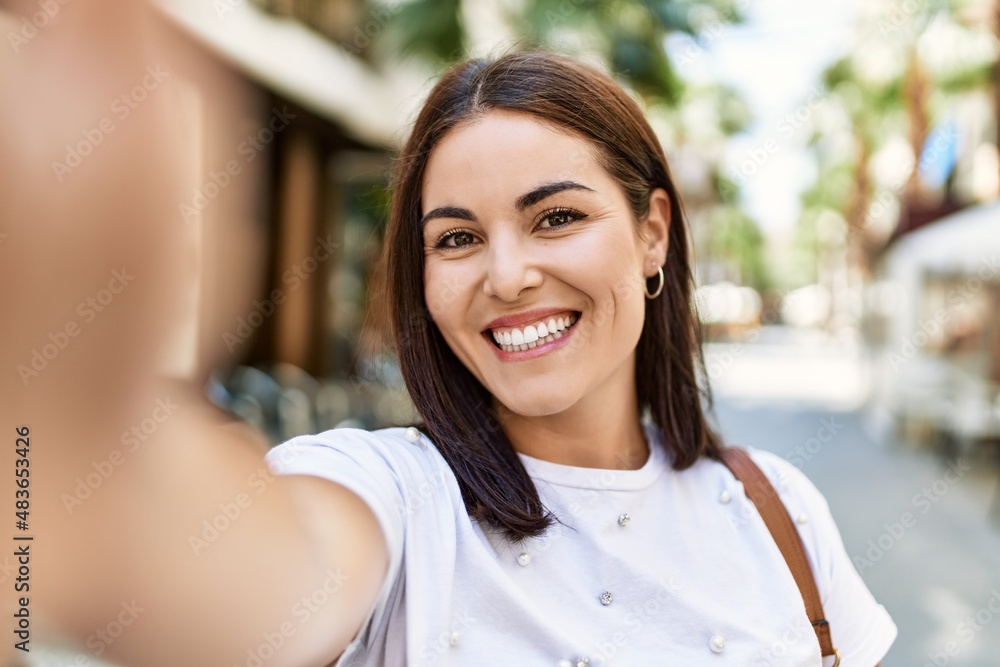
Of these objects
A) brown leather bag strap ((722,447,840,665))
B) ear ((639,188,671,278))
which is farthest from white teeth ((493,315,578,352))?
brown leather bag strap ((722,447,840,665))

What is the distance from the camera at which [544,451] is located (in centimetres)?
143

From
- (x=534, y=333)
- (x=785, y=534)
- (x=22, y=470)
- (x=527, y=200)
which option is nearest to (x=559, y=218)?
(x=527, y=200)

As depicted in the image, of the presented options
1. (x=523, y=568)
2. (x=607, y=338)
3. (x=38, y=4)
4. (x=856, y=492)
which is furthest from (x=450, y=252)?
(x=856, y=492)

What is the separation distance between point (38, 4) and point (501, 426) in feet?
3.41

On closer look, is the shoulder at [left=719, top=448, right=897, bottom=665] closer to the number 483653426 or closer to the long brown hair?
the long brown hair

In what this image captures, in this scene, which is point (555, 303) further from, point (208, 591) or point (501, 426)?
point (208, 591)

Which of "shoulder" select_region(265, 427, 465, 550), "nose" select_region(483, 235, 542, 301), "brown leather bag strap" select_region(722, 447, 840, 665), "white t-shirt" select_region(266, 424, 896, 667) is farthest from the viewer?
"brown leather bag strap" select_region(722, 447, 840, 665)

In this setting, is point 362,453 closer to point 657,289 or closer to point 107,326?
point 107,326

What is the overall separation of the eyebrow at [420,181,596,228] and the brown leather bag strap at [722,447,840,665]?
63 centimetres

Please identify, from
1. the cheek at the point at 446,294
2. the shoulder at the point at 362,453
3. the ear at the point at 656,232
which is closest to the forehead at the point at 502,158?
the cheek at the point at 446,294

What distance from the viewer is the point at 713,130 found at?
2256 centimetres

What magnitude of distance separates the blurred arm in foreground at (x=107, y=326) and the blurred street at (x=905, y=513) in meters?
2.83

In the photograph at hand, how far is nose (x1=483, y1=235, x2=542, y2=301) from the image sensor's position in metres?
1.24

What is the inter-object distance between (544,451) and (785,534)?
1.42 ft
